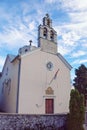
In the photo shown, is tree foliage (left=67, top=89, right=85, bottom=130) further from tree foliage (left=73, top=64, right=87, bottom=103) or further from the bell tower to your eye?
tree foliage (left=73, top=64, right=87, bottom=103)

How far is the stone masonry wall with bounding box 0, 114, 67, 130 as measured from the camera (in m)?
11.1

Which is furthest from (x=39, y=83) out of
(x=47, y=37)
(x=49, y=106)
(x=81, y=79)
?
(x=81, y=79)

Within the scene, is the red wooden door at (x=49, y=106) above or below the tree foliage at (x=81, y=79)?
below

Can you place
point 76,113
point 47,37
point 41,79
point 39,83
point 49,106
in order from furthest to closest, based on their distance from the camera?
point 47,37
point 49,106
point 41,79
point 39,83
point 76,113

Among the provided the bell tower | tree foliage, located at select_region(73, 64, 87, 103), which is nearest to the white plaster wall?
the bell tower

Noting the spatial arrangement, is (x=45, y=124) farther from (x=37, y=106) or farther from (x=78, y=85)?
(x=78, y=85)

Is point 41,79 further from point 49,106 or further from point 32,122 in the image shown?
point 32,122

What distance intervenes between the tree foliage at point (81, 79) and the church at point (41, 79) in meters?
8.27

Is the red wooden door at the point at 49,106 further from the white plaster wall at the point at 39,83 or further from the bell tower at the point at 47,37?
the bell tower at the point at 47,37

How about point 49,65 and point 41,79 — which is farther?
A: point 49,65

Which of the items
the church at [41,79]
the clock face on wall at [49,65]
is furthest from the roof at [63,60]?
the clock face on wall at [49,65]

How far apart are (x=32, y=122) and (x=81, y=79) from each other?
683 inches

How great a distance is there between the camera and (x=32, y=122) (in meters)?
11.8

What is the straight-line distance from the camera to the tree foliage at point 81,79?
1062 inches
